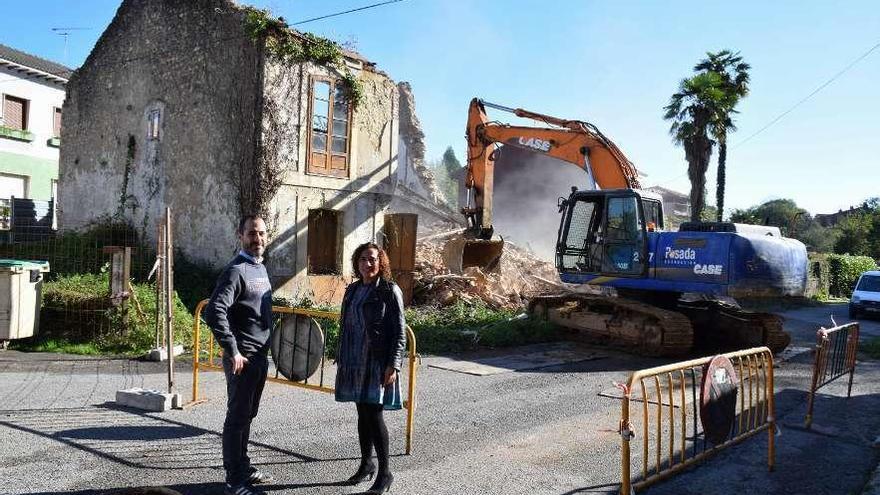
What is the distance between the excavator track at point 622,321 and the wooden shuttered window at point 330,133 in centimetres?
566

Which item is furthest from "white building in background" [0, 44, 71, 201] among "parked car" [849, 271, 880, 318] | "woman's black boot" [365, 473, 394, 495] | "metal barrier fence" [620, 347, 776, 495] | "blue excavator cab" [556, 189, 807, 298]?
"parked car" [849, 271, 880, 318]

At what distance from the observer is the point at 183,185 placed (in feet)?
51.1

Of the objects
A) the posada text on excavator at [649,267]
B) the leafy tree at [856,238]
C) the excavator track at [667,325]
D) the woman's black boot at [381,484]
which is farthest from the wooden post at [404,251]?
the leafy tree at [856,238]

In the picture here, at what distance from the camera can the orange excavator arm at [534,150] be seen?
42.9ft

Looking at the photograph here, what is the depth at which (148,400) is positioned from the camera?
6.59m

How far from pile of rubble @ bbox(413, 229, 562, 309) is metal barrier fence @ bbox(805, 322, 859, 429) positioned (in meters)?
8.21

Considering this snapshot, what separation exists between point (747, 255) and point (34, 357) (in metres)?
10.7

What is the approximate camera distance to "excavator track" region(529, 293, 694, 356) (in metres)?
11.0

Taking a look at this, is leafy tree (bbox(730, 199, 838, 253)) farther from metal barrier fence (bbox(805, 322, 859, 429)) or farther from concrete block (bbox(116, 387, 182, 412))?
concrete block (bbox(116, 387, 182, 412))

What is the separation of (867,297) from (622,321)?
1385 centimetres

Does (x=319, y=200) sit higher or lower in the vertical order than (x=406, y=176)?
lower

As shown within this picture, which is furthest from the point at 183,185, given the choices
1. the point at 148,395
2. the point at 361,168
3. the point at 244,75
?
the point at 148,395

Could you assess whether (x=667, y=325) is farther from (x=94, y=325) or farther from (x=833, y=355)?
(x=94, y=325)

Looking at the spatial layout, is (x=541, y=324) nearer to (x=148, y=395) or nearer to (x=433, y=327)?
(x=433, y=327)
